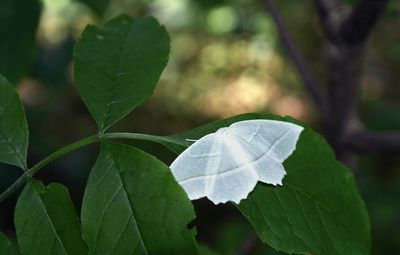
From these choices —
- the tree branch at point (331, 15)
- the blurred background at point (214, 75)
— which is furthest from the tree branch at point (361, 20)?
the blurred background at point (214, 75)

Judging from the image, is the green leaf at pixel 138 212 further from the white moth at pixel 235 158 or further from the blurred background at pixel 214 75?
the blurred background at pixel 214 75

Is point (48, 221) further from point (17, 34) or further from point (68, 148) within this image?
point (17, 34)

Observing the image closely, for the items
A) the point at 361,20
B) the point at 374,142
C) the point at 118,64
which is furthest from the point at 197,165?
the point at 374,142

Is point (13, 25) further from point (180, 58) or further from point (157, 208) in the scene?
point (180, 58)

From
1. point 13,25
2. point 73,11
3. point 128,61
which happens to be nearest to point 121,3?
point 73,11

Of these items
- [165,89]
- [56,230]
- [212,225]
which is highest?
[56,230]

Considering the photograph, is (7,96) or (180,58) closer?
(7,96)

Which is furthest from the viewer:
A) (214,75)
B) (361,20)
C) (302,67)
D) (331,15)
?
(214,75)
